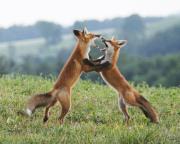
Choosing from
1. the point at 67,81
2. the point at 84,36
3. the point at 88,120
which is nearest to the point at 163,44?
the point at 88,120

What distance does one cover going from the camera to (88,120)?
9.91 metres

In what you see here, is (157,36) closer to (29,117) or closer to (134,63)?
(134,63)

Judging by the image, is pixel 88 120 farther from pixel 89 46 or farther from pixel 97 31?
pixel 97 31

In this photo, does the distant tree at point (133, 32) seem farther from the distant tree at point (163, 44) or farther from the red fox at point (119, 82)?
the red fox at point (119, 82)

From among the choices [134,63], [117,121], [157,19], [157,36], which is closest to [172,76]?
[134,63]

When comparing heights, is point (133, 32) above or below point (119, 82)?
above

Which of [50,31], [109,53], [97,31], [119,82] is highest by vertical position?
[50,31]

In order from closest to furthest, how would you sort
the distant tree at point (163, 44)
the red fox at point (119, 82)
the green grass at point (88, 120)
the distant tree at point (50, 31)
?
the green grass at point (88, 120)
the red fox at point (119, 82)
the distant tree at point (163, 44)
the distant tree at point (50, 31)

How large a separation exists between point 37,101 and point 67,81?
50cm

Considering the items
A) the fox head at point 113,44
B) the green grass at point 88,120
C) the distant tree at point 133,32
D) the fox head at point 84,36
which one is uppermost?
the distant tree at point 133,32

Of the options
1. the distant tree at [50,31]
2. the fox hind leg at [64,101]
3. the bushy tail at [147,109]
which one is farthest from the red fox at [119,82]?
the distant tree at [50,31]

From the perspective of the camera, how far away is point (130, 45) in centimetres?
9106

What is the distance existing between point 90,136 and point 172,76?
36.1 metres

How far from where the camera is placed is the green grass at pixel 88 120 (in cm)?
827
